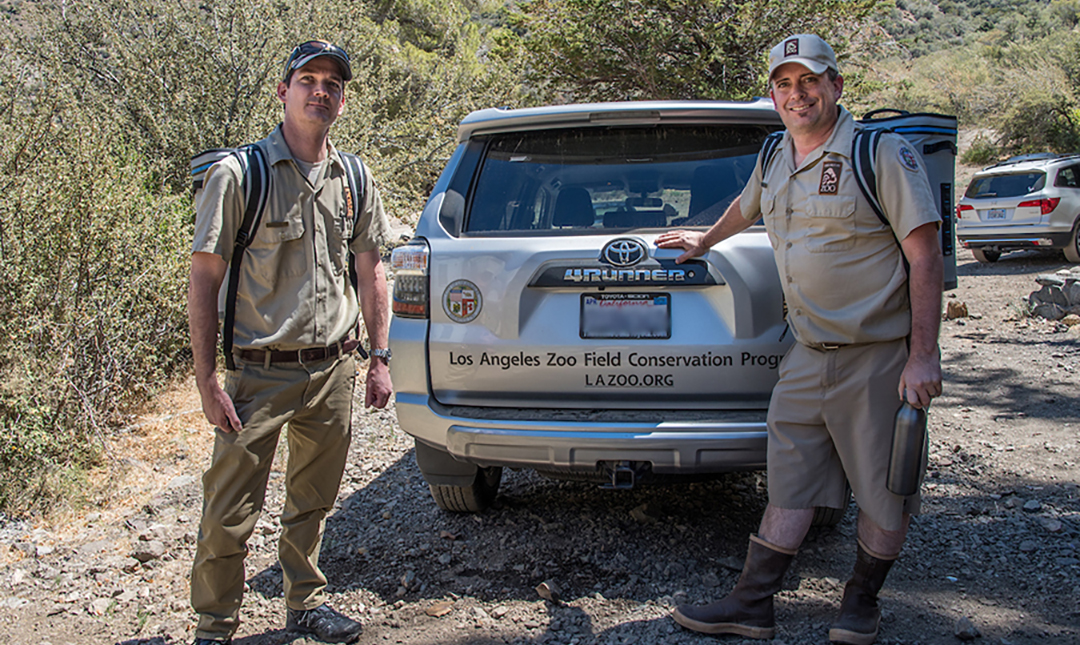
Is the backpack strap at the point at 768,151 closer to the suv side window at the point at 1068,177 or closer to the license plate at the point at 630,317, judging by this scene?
the license plate at the point at 630,317

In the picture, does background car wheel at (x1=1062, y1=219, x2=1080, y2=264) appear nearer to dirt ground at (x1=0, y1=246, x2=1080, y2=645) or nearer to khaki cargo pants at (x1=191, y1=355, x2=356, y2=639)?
dirt ground at (x1=0, y1=246, x2=1080, y2=645)

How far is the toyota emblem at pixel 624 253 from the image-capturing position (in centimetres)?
327

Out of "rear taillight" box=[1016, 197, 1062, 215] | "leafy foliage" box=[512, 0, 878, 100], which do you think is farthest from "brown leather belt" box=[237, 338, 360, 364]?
"leafy foliage" box=[512, 0, 878, 100]

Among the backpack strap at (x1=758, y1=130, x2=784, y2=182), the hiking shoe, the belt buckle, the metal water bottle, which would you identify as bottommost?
the hiking shoe

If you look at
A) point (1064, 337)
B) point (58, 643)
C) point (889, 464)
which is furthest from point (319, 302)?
point (1064, 337)

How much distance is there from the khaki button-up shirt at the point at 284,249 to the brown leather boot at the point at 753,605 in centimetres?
167

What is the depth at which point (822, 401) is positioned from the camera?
293cm

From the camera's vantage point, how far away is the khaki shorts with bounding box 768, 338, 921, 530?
2.87 meters

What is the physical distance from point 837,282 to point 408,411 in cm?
174

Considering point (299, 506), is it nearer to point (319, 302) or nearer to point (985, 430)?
point (319, 302)

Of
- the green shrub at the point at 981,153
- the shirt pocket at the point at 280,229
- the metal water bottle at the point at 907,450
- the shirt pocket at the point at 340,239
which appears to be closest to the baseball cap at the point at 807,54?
the metal water bottle at the point at 907,450

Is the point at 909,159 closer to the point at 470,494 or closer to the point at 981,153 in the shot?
the point at 470,494

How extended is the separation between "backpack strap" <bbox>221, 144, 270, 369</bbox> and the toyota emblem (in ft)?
4.13

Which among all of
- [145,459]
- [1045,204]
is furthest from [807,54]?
[1045,204]
